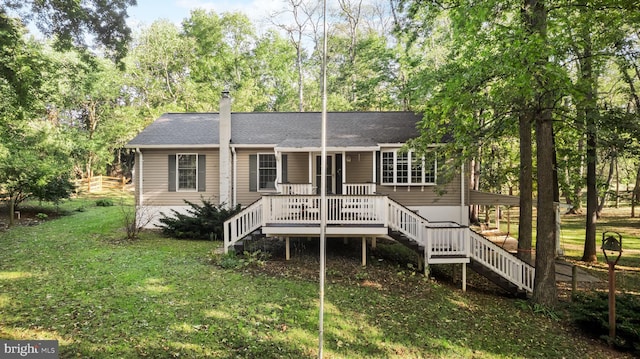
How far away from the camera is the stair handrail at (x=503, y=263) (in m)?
8.04

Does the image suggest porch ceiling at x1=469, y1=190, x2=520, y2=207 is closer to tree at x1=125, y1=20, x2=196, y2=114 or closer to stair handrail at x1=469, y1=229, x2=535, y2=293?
→ stair handrail at x1=469, y1=229, x2=535, y2=293

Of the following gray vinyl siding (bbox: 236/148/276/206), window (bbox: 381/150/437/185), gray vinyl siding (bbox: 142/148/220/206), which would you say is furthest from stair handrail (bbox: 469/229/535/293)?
gray vinyl siding (bbox: 142/148/220/206)

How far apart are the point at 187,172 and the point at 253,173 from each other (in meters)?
2.71

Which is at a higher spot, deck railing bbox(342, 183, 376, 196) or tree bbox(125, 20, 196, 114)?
tree bbox(125, 20, 196, 114)

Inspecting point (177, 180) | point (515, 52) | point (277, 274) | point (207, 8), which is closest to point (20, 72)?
point (177, 180)

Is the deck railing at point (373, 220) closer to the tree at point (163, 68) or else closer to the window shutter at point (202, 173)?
the window shutter at point (202, 173)

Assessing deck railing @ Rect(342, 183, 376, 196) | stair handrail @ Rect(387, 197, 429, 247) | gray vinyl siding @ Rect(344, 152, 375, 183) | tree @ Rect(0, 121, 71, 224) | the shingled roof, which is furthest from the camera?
tree @ Rect(0, 121, 71, 224)

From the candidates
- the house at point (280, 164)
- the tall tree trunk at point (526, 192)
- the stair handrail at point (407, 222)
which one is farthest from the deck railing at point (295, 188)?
the tall tree trunk at point (526, 192)

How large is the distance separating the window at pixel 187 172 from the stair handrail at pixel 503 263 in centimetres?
1038

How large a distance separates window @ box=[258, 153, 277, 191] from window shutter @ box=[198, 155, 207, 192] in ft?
7.20

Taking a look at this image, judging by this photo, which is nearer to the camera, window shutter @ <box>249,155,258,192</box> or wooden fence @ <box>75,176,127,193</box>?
window shutter @ <box>249,155,258,192</box>

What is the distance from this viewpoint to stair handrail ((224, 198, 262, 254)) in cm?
939

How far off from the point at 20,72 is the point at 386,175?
11217 mm

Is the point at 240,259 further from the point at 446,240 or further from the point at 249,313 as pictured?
the point at 446,240
